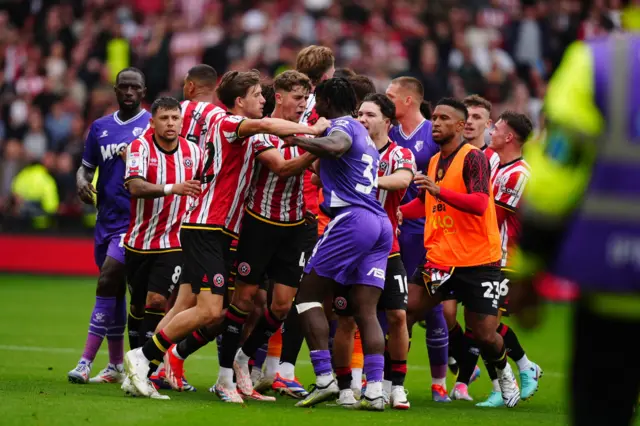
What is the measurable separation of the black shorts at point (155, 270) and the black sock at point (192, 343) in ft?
1.91

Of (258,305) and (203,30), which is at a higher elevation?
(203,30)

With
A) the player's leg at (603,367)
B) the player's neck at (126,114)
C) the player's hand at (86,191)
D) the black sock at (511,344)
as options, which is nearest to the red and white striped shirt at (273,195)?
the player's hand at (86,191)

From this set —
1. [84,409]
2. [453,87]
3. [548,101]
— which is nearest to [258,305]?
[84,409]

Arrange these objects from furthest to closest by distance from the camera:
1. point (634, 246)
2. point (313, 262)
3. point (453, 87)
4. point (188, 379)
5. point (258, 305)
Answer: point (453, 87)
point (188, 379)
point (258, 305)
point (313, 262)
point (634, 246)

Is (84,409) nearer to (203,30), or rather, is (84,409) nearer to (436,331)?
(436,331)

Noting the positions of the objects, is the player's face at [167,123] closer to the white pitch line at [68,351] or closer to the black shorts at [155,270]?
the black shorts at [155,270]

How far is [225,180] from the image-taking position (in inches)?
348

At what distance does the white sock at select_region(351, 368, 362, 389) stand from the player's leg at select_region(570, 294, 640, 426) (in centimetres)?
485

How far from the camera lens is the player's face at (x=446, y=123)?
9344 mm

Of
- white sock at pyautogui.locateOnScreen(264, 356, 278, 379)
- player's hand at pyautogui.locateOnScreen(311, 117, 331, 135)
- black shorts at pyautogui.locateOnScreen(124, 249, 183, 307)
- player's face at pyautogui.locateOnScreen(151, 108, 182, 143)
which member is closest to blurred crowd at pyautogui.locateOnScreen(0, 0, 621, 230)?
black shorts at pyautogui.locateOnScreen(124, 249, 183, 307)

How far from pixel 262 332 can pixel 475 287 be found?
1761 mm

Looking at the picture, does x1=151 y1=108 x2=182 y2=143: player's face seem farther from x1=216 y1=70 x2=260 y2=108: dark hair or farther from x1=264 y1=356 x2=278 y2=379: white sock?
x1=264 y1=356 x2=278 y2=379: white sock

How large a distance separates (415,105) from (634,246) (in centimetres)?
647

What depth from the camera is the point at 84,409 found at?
7.68 meters
